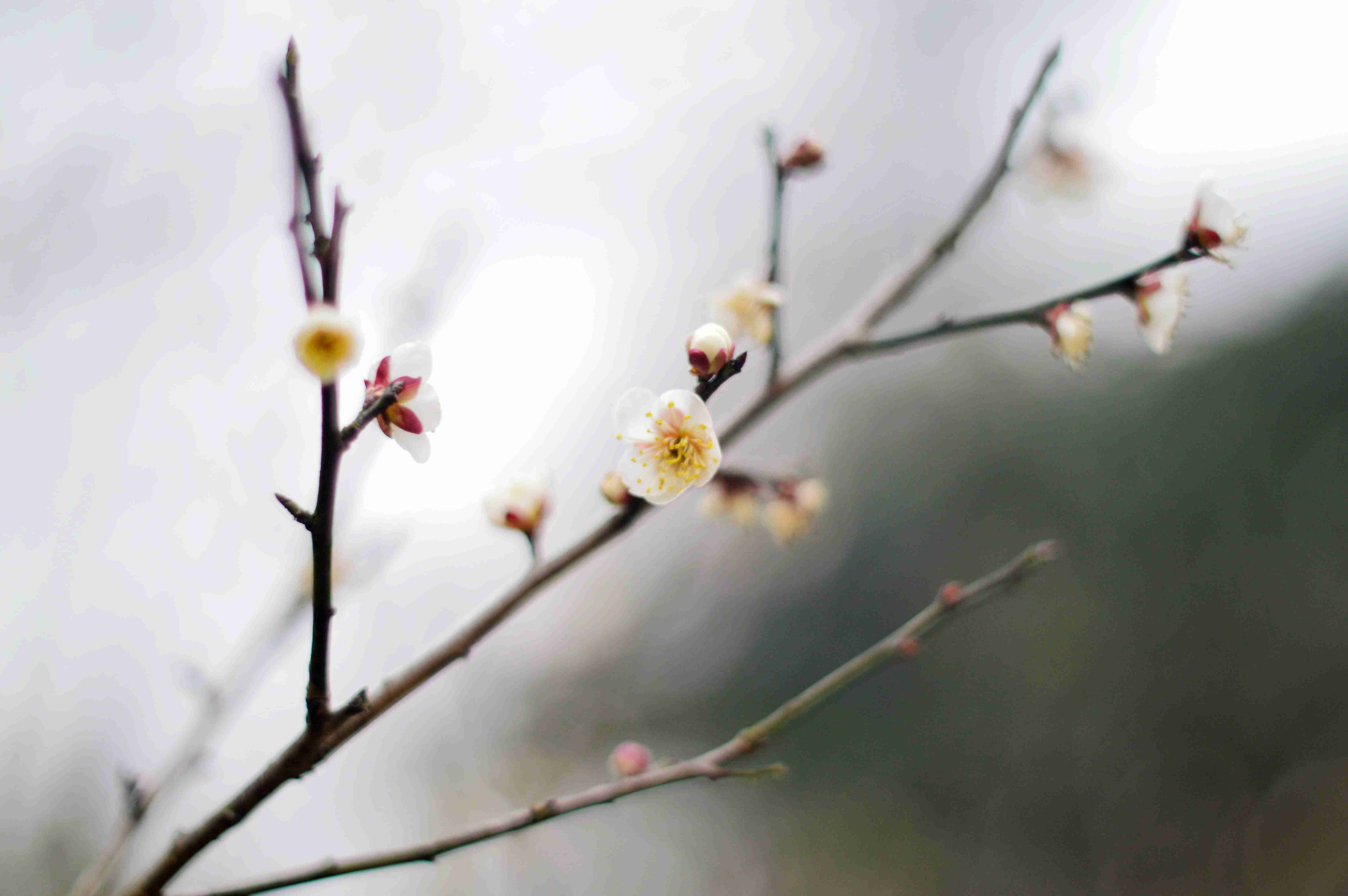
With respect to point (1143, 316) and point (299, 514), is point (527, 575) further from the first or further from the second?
point (1143, 316)

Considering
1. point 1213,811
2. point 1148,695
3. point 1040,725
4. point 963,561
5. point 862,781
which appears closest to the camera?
point 1213,811

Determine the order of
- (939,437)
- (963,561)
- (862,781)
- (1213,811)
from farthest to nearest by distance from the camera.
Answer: (939,437) → (963,561) → (862,781) → (1213,811)

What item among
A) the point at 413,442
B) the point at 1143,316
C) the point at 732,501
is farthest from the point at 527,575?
the point at 1143,316

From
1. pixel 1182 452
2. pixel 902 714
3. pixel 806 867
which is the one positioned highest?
pixel 1182 452

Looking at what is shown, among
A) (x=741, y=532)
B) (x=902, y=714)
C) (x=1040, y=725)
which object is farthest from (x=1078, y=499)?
(x=741, y=532)

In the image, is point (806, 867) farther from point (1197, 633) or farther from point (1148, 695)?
point (1197, 633)

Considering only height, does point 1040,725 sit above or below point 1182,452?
below

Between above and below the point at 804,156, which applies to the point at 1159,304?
below

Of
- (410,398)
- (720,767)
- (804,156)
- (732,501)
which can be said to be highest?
(804,156)
